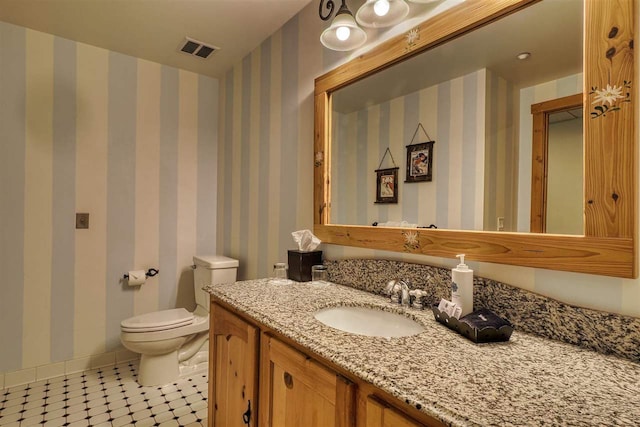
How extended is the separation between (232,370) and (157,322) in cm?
103

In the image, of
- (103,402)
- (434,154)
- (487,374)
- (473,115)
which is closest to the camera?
(487,374)

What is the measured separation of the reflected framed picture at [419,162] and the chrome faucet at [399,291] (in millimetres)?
394

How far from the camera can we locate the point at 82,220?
2279 mm

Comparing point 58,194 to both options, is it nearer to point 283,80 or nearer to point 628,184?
point 283,80

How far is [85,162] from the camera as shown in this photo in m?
2.29

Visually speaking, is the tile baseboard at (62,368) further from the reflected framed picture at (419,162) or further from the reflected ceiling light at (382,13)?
the reflected ceiling light at (382,13)

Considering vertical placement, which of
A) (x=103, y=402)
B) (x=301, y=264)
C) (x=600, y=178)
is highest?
(x=600, y=178)

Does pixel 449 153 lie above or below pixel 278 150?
below

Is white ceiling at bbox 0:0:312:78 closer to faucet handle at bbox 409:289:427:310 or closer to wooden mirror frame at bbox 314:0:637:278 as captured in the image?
wooden mirror frame at bbox 314:0:637:278

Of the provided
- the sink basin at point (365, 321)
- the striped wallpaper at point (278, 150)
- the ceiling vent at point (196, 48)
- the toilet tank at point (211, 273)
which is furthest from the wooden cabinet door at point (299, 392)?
the ceiling vent at point (196, 48)

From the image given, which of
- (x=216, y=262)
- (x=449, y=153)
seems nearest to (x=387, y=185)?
(x=449, y=153)

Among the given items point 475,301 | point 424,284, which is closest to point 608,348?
point 475,301

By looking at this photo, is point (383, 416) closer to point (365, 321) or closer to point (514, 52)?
point (365, 321)

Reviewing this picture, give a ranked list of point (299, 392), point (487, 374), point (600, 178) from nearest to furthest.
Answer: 1. point (487, 374)
2. point (600, 178)
3. point (299, 392)
